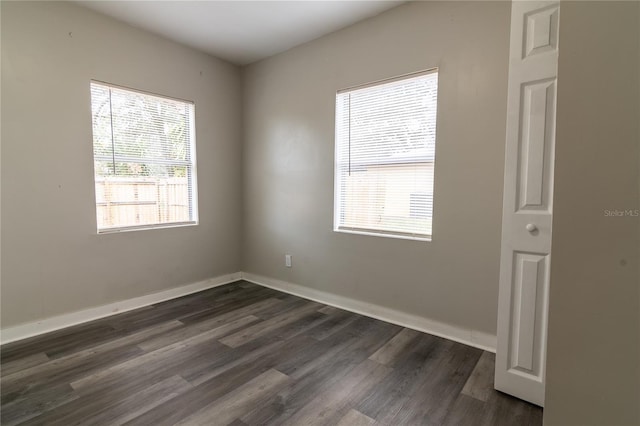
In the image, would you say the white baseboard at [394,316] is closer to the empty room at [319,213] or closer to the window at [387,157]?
the empty room at [319,213]

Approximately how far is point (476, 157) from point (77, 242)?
11.4ft

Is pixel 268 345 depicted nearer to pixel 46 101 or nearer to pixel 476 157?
pixel 476 157

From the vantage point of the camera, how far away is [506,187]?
71.2 inches

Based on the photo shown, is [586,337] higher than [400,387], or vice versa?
[586,337]

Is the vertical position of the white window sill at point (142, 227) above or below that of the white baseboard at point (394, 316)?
above

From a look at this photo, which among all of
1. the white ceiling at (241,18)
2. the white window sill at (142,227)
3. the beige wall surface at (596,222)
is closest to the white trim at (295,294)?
the white window sill at (142,227)

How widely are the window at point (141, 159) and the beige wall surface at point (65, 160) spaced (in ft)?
0.30

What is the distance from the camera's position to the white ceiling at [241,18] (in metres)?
2.61

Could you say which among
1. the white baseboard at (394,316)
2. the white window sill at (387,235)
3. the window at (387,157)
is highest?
the window at (387,157)

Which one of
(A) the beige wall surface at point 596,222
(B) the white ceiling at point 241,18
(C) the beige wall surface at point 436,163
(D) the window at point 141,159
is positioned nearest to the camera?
(A) the beige wall surface at point 596,222

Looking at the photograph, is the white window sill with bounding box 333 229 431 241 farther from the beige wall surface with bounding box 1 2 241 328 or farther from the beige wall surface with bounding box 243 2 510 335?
the beige wall surface with bounding box 1 2 241 328

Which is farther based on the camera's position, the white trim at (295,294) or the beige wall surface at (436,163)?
the white trim at (295,294)

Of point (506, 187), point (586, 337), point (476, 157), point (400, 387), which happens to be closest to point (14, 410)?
point (400, 387)

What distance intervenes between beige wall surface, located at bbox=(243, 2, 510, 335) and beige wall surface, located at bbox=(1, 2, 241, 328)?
1.04 metres
